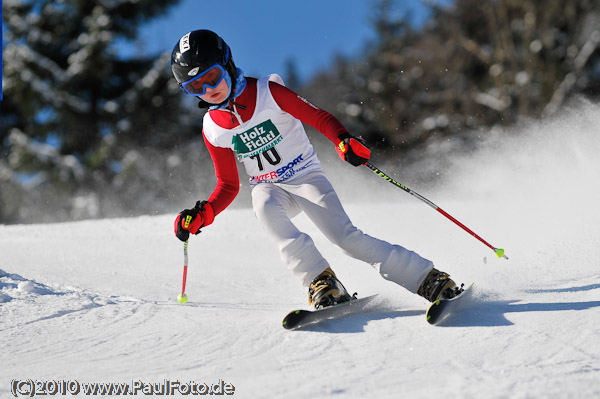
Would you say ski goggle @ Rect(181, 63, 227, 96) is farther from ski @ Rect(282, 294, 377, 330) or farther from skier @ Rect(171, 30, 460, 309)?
ski @ Rect(282, 294, 377, 330)

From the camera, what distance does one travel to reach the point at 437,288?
2877 millimetres

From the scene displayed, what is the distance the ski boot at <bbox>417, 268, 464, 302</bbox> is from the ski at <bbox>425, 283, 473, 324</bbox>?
14cm

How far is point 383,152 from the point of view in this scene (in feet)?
84.7

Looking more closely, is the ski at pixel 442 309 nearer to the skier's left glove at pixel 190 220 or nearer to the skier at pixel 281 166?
the skier at pixel 281 166

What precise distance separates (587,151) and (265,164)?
5580 mm

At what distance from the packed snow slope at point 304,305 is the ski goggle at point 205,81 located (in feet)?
3.90

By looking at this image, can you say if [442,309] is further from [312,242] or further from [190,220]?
[190,220]

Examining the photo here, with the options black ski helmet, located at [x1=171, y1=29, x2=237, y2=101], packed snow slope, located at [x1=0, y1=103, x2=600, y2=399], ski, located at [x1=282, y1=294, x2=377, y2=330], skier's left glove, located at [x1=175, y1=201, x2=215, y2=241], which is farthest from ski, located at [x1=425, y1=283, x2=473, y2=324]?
black ski helmet, located at [x1=171, y1=29, x2=237, y2=101]

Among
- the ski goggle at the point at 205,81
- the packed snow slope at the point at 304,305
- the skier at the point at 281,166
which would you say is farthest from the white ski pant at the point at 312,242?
the ski goggle at the point at 205,81

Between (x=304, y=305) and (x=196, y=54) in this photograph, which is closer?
(x=196, y=54)

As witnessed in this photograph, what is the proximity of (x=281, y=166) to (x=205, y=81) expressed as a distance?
64cm

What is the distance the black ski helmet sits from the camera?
3.03 meters

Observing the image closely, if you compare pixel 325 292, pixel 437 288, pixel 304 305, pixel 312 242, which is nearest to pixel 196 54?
pixel 312 242

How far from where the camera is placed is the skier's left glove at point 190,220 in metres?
3.07
